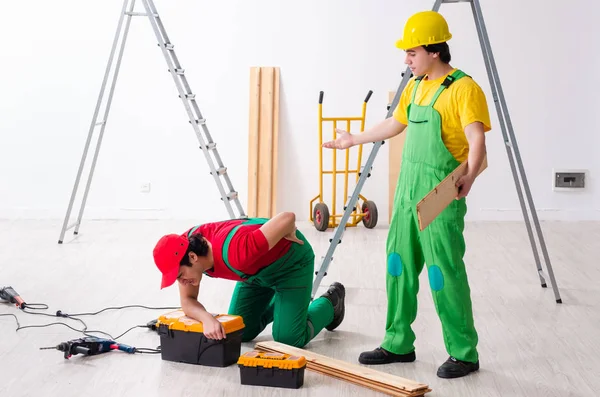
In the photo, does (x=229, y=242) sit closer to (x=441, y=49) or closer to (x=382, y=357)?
(x=382, y=357)

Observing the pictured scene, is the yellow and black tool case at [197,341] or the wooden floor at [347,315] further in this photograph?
the yellow and black tool case at [197,341]

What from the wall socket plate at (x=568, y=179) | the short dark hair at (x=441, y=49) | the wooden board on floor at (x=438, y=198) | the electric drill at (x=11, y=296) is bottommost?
the electric drill at (x=11, y=296)

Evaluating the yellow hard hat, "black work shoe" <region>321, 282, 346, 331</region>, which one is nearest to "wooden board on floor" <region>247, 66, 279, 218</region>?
"black work shoe" <region>321, 282, 346, 331</region>

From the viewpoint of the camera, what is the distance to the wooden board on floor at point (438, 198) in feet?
11.3

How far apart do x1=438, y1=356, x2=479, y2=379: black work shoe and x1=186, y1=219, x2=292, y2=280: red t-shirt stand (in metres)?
0.95

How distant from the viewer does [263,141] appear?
7.88 meters

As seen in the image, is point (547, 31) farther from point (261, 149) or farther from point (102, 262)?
point (102, 262)

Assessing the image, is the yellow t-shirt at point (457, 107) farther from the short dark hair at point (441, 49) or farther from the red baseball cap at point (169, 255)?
the red baseball cap at point (169, 255)

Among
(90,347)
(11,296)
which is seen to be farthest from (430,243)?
(11,296)

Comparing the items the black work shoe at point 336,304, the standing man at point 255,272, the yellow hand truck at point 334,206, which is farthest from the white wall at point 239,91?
the standing man at point 255,272

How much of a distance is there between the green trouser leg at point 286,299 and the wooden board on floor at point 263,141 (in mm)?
3536

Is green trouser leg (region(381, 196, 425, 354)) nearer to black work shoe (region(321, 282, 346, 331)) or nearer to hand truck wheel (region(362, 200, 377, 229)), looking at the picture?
black work shoe (region(321, 282, 346, 331))

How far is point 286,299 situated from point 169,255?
0.75 metres

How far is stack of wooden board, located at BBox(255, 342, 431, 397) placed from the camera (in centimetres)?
359
